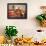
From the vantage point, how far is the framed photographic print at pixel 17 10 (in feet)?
11.3

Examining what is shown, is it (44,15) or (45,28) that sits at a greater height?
(44,15)

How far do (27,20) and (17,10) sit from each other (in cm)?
28

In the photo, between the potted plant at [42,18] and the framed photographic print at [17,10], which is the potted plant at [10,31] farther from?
the potted plant at [42,18]

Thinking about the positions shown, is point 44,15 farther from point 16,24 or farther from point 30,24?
point 16,24

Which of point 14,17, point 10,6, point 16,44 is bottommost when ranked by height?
point 16,44

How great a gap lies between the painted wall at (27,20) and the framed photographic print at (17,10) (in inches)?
2.3

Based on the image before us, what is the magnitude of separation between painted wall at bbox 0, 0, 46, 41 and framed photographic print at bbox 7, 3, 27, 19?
0.06 m

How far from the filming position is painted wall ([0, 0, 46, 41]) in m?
3.44

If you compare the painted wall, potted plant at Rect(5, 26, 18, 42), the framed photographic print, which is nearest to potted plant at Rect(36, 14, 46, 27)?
the painted wall

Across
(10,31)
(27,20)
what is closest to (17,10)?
(27,20)

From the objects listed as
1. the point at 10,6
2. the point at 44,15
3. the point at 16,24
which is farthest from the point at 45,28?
the point at 10,6

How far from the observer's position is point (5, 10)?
135 inches

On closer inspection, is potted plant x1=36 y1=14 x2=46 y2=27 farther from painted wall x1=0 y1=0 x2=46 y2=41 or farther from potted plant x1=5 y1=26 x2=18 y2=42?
potted plant x1=5 y1=26 x2=18 y2=42

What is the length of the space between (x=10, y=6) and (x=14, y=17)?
0.23 meters
